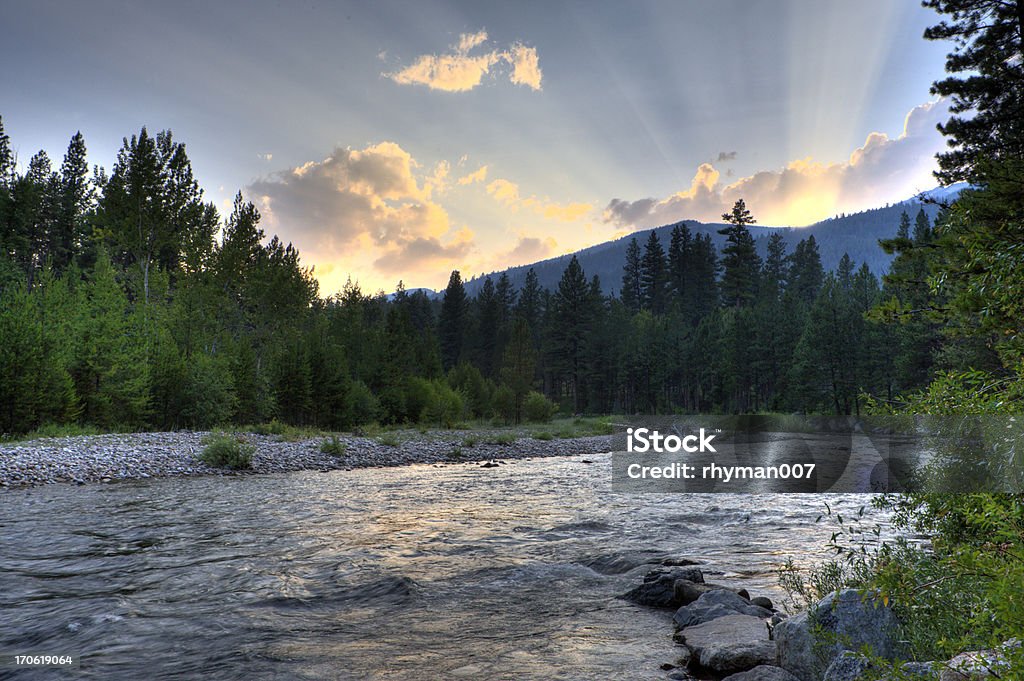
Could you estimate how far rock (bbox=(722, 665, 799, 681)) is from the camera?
4625 millimetres

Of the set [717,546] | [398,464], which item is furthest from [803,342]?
[717,546]

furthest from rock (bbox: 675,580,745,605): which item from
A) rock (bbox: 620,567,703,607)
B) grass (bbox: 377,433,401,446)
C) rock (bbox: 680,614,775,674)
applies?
grass (bbox: 377,433,401,446)

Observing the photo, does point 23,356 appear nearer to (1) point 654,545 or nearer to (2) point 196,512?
(2) point 196,512

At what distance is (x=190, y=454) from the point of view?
68.2 feet

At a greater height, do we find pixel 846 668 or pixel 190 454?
pixel 846 668

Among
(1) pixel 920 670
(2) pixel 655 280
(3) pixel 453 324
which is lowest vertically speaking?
(1) pixel 920 670

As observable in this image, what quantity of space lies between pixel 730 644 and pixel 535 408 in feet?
162

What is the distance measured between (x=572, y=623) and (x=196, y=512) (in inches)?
393

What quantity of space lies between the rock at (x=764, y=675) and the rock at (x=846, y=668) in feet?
2.43

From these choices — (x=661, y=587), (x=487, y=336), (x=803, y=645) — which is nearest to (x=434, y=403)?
(x=661, y=587)

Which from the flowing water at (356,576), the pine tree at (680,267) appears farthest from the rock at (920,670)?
the pine tree at (680,267)

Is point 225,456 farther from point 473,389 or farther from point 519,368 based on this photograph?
point 519,368

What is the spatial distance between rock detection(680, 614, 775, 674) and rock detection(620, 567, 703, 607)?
3.96ft

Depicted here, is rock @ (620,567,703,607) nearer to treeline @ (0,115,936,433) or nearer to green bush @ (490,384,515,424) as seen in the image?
treeline @ (0,115,936,433)
